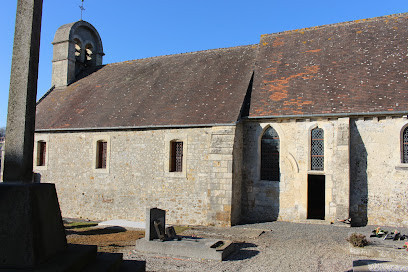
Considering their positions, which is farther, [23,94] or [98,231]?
[98,231]

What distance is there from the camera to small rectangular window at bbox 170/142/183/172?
15312mm

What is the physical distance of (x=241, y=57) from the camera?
18.1m

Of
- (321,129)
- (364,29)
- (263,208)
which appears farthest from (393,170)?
(364,29)

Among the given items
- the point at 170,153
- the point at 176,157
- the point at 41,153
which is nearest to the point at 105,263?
the point at 170,153

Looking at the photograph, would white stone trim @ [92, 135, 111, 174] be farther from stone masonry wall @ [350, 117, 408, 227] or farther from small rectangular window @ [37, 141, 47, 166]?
stone masonry wall @ [350, 117, 408, 227]

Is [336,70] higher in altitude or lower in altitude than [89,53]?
lower

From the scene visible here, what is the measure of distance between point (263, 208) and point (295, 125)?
358 centimetres

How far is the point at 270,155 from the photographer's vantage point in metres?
14.4

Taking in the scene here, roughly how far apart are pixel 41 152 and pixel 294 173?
13148mm

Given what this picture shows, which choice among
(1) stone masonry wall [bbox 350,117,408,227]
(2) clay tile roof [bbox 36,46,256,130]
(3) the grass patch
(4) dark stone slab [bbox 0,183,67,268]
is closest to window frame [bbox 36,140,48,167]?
(2) clay tile roof [bbox 36,46,256,130]

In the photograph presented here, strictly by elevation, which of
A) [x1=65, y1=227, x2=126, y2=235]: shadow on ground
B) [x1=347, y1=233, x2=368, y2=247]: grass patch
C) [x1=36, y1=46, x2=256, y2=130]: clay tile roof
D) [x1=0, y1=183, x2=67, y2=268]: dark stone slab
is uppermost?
[x1=36, y1=46, x2=256, y2=130]: clay tile roof

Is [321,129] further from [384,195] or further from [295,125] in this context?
[384,195]

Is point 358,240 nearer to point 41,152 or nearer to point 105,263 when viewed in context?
point 105,263

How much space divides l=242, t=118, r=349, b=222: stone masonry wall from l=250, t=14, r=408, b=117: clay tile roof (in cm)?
65
